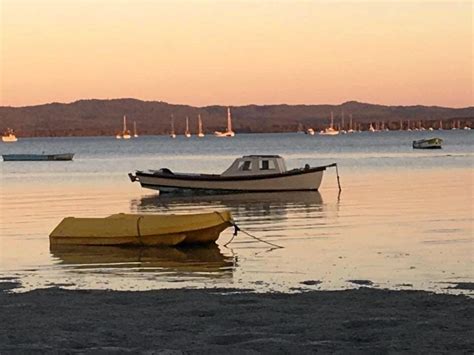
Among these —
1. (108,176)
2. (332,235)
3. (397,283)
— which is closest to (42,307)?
(397,283)

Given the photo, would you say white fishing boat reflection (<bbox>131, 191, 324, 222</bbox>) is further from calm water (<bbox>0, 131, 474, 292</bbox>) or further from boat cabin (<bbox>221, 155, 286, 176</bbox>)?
boat cabin (<bbox>221, 155, 286, 176</bbox>)

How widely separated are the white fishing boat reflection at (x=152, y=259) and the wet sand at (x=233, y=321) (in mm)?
4251

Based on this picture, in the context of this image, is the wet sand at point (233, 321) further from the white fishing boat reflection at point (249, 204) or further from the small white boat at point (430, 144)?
the small white boat at point (430, 144)

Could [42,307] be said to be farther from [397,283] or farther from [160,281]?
[397,283]

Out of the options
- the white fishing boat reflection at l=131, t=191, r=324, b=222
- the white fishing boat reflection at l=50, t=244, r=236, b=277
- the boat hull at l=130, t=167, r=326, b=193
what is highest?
the white fishing boat reflection at l=50, t=244, r=236, b=277

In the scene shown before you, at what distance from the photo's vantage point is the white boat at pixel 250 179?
49.5 meters

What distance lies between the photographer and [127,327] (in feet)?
44.5

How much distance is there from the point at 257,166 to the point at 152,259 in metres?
27.6

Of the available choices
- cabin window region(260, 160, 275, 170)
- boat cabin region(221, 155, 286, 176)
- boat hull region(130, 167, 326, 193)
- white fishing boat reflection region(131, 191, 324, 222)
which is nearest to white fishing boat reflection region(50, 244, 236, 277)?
white fishing boat reflection region(131, 191, 324, 222)

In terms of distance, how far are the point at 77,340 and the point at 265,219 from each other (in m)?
23.1

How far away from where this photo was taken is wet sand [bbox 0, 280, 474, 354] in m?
12.1

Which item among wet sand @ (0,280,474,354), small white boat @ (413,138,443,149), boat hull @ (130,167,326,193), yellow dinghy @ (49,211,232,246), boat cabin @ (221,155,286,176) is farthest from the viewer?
small white boat @ (413,138,443,149)

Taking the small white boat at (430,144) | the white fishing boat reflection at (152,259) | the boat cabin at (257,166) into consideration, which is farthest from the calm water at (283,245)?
the small white boat at (430,144)

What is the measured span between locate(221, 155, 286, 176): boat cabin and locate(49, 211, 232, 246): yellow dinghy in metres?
24.3
